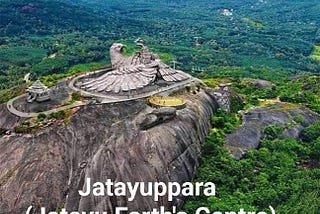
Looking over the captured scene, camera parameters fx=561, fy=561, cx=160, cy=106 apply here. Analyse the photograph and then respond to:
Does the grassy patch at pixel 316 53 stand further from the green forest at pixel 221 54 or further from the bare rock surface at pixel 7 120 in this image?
the bare rock surface at pixel 7 120

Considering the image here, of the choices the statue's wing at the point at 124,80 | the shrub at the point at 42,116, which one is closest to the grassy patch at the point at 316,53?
the statue's wing at the point at 124,80

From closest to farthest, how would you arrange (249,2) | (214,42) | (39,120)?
(39,120)
(214,42)
(249,2)

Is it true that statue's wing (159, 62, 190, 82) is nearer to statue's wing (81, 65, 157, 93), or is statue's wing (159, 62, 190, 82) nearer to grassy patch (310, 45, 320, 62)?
statue's wing (81, 65, 157, 93)

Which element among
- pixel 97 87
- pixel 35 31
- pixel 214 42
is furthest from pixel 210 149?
pixel 35 31


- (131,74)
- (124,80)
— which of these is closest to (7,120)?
(124,80)

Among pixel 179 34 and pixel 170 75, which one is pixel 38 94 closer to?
pixel 170 75

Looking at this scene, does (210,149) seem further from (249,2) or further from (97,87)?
(249,2)

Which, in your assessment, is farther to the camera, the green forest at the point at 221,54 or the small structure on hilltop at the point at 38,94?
the green forest at the point at 221,54
